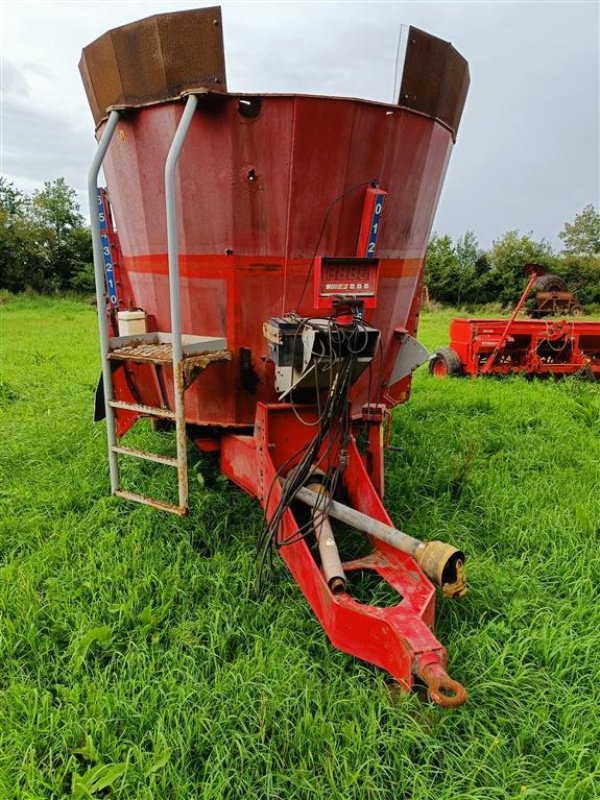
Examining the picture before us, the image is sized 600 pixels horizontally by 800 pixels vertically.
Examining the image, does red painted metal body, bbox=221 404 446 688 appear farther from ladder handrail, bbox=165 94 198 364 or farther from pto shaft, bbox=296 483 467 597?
ladder handrail, bbox=165 94 198 364

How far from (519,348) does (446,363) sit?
130 cm

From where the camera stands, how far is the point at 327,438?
3.02 meters

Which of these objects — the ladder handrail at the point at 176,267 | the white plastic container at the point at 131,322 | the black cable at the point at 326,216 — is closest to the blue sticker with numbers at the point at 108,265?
the white plastic container at the point at 131,322

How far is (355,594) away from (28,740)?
1.66 m

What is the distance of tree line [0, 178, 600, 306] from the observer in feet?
78.6

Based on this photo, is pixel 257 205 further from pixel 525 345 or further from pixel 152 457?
pixel 525 345

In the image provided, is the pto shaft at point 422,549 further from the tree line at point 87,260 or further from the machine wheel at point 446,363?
the tree line at point 87,260

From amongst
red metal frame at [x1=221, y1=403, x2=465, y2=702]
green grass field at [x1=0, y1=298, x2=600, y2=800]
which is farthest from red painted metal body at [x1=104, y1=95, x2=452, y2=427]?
green grass field at [x1=0, y1=298, x2=600, y2=800]

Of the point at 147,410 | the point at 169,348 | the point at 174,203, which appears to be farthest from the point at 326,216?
the point at 147,410

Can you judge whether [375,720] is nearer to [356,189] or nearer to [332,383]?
[332,383]

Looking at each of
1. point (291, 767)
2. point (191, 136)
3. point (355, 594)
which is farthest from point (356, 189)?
point (291, 767)

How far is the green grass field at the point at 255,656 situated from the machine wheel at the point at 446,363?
4059mm

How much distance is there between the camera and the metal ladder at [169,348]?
259 centimetres

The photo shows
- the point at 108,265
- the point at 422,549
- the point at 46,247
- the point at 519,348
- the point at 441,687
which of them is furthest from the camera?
the point at 46,247
